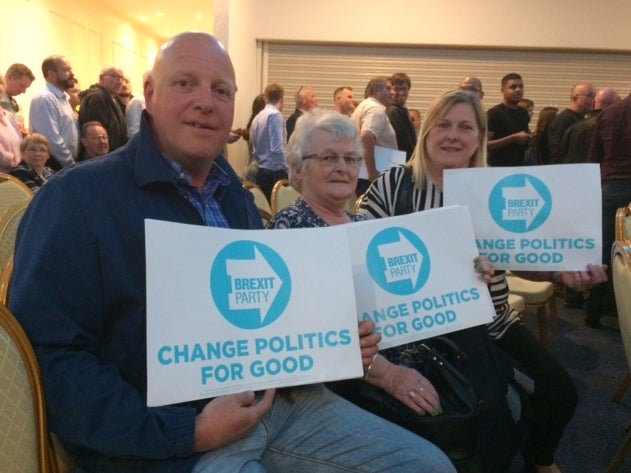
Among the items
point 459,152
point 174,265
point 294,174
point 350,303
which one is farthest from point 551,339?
point 174,265

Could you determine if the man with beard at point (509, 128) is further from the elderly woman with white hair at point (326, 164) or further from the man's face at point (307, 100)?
the elderly woman with white hair at point (326, 164)

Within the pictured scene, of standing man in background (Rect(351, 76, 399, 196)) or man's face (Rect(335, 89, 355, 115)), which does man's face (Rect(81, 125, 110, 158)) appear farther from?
man's face (Rect(335, 89, 355, 115))

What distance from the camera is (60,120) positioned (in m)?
4.70

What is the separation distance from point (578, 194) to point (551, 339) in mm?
2301

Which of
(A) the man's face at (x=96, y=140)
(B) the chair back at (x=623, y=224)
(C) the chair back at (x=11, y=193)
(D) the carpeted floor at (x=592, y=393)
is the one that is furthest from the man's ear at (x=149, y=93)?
(A) the man's face at (x=96, y=140)

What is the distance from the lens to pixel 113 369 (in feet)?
3.27

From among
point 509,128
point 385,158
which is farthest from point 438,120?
point 509,128

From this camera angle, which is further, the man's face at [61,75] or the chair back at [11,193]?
the man's face at [61,75]

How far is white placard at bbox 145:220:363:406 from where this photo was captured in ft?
3.20

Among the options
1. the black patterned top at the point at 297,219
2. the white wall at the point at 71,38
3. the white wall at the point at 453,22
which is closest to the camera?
the black patterned top at the point at 297,219

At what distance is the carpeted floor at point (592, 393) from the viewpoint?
2249 millimetres

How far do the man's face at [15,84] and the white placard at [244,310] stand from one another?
4.93 meters

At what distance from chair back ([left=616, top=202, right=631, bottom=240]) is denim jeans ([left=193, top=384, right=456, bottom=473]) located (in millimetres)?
1090

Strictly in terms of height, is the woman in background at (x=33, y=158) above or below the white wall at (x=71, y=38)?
below
